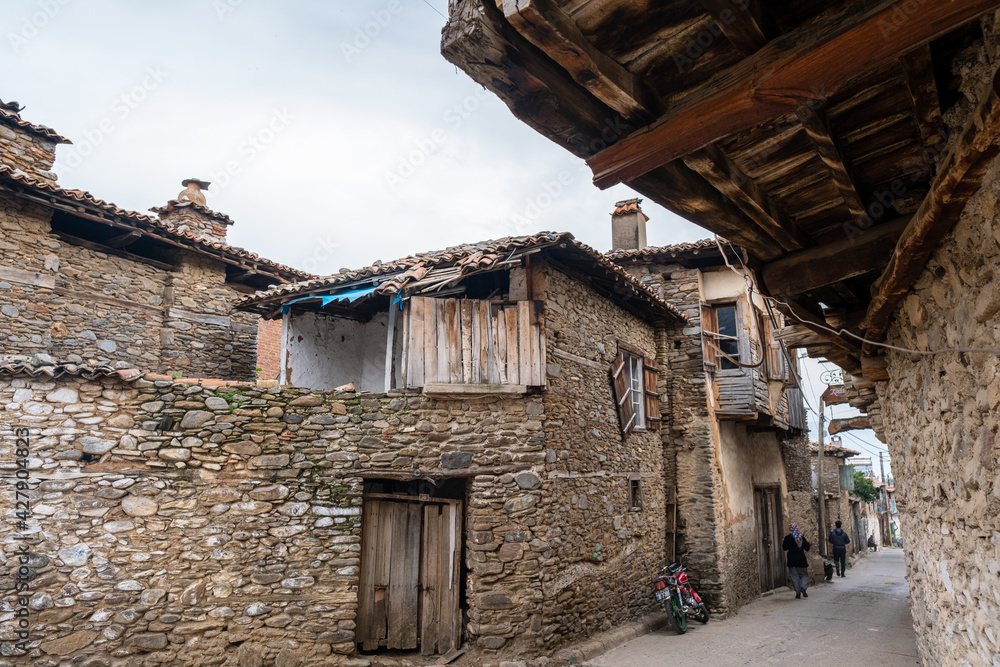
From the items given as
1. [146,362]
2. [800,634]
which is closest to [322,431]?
[146,362]

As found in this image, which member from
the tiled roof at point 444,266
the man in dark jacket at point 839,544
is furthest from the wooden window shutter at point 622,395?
the man in dark jacket at point 839,544

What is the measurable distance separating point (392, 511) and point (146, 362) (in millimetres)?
5585

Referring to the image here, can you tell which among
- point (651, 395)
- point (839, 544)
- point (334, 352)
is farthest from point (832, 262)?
point (839, 544)

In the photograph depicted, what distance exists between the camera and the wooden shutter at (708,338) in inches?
466

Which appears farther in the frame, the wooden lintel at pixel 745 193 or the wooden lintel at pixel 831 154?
the wooden lintel at pixel 745 193

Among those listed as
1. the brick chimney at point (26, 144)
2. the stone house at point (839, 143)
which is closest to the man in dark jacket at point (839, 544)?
the stone house at point (839, 143)

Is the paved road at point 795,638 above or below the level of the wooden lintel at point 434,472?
below

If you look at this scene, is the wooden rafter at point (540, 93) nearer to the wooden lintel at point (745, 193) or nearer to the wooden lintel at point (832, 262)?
the wooden lintel at point (745, 193)

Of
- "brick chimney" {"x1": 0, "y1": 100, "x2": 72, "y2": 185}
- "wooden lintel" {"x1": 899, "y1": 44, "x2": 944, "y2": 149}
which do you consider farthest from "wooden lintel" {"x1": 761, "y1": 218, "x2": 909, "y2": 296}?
"brick chimney" {"x1": 0, "y1": 100, "x2": 72, "y2": 185}

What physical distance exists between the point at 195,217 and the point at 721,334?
423 inches

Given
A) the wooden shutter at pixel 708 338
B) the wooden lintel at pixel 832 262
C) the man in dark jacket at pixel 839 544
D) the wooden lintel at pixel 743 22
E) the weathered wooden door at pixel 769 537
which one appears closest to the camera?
the wooden lintel at pixel 743 22

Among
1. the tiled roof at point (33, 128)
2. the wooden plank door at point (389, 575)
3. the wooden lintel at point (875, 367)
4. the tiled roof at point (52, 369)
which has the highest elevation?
the tiled roof at point (33, 128)

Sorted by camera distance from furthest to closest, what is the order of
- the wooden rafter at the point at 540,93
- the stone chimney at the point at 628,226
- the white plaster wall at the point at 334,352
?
the stone chimney at the point at 628,226, the white plaster wall at the point at 334,352, the wooden rafter at the point at 540,93

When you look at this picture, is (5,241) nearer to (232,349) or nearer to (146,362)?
(146,362)
